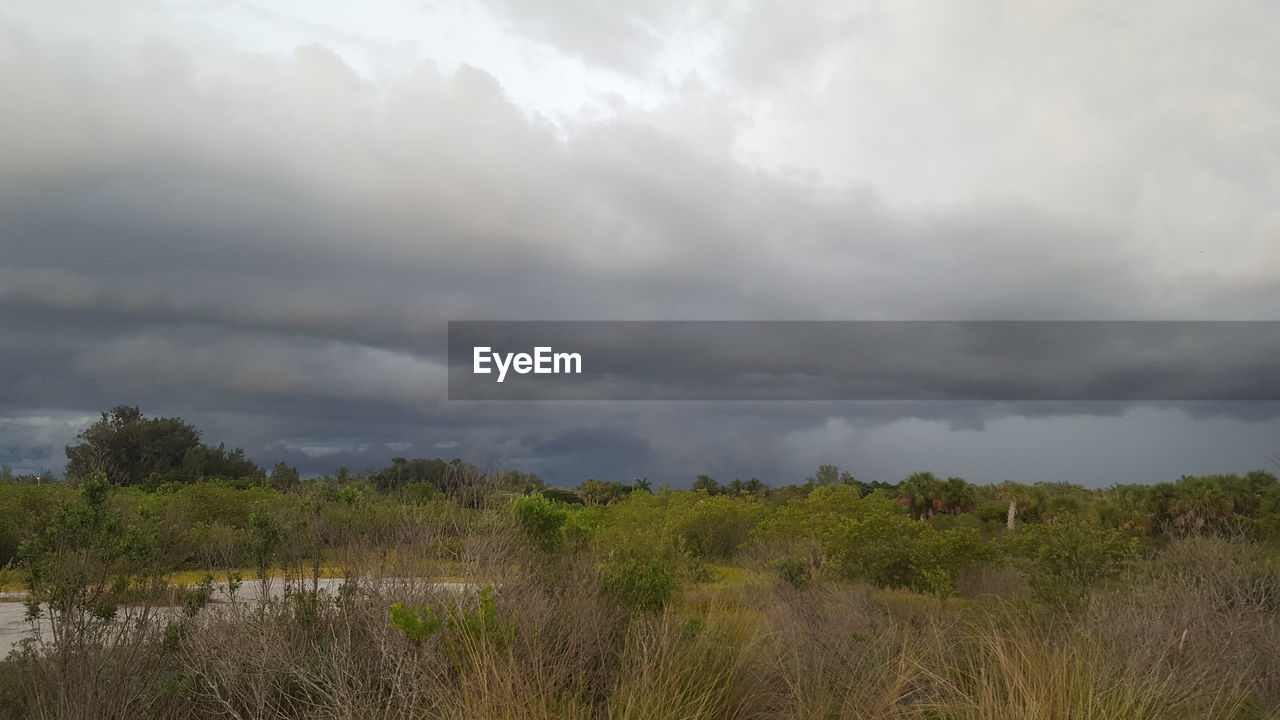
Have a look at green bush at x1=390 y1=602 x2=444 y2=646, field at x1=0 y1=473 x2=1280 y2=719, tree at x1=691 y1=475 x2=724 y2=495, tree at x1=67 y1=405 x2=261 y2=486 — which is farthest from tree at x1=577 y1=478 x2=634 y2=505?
green bush at x1=390 y1=602 x2=444 y2=646

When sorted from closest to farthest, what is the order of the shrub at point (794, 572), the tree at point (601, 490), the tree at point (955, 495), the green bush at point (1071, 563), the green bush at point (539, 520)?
the green bush at point (539, 520) < the green bush at point (1071, 563) < the shrub at point (794, 572) < the tree at point (955, 495) < the tree at point (601, 490)

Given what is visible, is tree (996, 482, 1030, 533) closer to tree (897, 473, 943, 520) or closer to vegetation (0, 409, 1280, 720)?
tree (897, 473, 943, 520)

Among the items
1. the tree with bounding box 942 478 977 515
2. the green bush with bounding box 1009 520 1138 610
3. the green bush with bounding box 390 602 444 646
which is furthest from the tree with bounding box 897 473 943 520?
the green bush with bounding box 390 602 444 646

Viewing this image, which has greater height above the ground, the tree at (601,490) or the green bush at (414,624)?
→ the green bush at (414,624)

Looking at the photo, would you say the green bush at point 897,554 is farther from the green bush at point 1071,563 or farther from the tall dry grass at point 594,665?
the tall dry grass at point 594,665

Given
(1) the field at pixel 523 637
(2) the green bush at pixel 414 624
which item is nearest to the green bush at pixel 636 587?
(1) the field at pixel 523 637

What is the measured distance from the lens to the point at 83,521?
7797mm

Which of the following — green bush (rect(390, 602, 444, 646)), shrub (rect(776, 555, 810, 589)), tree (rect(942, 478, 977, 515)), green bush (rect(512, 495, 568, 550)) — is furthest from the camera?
tree (rect(942, 478, 977, 515))

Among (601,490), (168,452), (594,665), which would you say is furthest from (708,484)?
(594,665)

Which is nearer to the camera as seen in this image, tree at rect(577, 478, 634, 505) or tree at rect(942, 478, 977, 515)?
tree at rect(942, 478, 977, 515)

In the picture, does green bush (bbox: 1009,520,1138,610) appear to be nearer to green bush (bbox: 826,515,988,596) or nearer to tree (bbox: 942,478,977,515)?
green bush (bbox: 826,515,988,596)

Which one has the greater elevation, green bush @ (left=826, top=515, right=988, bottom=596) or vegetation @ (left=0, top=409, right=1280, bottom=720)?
vegetation @ (left=0, top=409, right=1280, bottom=720)

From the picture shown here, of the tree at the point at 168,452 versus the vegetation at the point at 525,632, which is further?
the tree at the point at 168,452

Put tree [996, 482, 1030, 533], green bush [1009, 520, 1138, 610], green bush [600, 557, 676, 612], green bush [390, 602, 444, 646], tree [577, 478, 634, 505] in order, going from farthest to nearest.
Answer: tree [577, 478, 634, 505]
tree [996, 482, 1030, 533]
green bush [1009, 520, 1138, 610]
green bush [600, 557, 676, 612]
green bush [390, 602, 444, 646]
